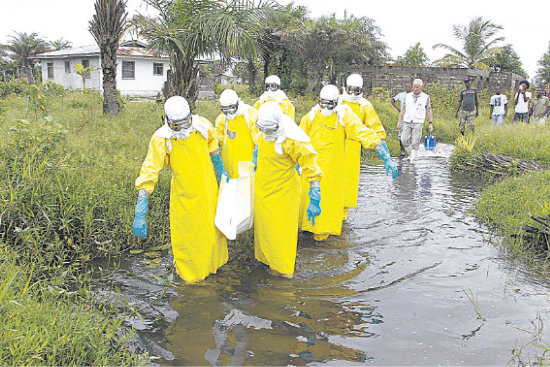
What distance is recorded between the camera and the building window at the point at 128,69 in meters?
29.0

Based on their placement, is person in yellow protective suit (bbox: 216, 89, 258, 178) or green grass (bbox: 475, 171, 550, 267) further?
person in yellow protective suit (bbox: 216, 89, 258, 178)

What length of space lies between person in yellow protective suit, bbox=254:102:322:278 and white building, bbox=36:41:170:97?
82.1 ft

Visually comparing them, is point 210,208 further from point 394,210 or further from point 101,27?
point 101,27

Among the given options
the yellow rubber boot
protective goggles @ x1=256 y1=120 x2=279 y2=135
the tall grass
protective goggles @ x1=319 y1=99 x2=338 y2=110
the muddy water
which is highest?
protective goggles @ x1=319 y1=99 x2=338 y2=110

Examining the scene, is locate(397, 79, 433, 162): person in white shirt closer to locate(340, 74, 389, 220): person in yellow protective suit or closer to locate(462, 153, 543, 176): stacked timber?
locate(462, 153, 543, 176): stacked timber

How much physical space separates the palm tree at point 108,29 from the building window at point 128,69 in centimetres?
1918

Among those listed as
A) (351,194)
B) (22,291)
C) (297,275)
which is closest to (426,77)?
(351,194)

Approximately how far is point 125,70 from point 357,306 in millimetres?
28207

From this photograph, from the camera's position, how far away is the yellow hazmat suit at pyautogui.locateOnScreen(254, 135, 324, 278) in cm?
426

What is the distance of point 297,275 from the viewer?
15.4ft

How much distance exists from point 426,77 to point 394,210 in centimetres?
1438

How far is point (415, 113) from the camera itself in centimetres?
981

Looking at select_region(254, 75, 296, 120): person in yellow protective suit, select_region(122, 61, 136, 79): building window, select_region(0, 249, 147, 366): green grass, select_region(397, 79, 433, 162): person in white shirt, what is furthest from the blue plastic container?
select_region(122, 61, 136, 79): building window

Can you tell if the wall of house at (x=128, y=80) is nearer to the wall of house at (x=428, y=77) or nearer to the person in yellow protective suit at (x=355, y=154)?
the wall of house at (x=428, y=77)
